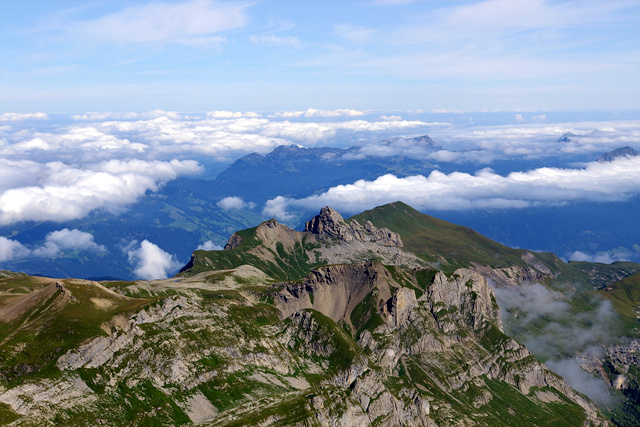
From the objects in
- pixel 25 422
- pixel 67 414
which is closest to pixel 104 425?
pixel 67 414

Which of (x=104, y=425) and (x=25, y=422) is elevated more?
(x=25, y=422)

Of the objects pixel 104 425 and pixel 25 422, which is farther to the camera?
pixel 104 425

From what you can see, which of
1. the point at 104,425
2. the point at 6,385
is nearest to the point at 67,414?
the point at 104,425

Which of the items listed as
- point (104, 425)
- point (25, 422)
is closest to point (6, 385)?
point (25, 422)

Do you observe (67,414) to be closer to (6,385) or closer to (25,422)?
(25,422)

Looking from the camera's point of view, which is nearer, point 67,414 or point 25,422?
point 25,422

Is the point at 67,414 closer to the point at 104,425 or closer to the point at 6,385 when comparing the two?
the point at 104,425

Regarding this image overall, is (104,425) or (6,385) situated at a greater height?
(6,385)
